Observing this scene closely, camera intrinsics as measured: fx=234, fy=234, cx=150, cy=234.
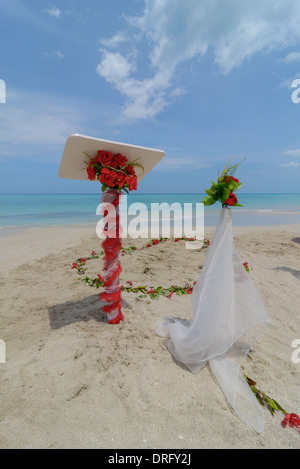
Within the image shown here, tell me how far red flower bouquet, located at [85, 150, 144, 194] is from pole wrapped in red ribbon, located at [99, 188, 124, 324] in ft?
0.54

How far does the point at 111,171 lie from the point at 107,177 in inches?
3.9

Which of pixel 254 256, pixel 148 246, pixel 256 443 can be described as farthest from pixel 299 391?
pixel 148 246

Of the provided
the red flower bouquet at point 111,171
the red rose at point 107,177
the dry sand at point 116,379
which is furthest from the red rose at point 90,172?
the dry sand at point 116,379

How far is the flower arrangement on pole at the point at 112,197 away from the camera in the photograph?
2.97 meters

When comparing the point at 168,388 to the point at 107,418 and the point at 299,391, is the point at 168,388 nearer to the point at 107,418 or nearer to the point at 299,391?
the point at 107,418

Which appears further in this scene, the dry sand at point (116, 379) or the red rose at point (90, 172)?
the red rose at point (90, 172)

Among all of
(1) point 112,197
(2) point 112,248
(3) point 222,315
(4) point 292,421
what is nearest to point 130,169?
(1) point 112,197

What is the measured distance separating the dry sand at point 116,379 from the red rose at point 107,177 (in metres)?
2.05

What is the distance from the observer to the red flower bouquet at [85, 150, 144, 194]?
2.95 m

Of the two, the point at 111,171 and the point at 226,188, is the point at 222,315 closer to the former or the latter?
the point at 226,188

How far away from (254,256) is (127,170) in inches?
227

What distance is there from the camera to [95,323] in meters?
3.53

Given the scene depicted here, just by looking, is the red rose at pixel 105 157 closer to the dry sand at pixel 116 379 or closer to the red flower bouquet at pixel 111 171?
the red flower bouquet at pixel 111 171

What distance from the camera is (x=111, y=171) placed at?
2959mm
